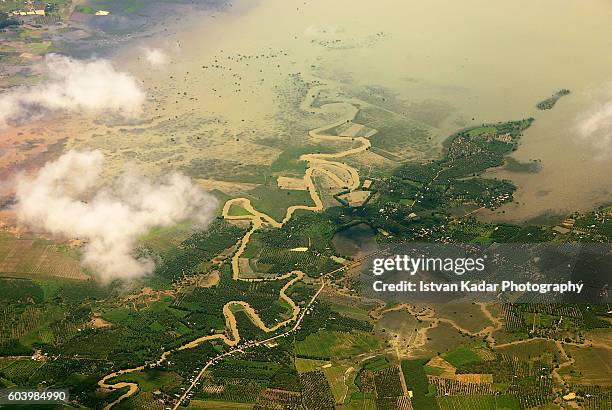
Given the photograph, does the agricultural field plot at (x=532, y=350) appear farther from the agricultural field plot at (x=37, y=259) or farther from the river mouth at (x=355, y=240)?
the agricultural field plot at (x=37, y=259)

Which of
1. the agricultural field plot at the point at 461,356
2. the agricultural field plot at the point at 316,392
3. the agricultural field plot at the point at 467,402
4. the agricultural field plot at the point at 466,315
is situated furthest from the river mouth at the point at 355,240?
the agricultural field plot at the point at 467,402

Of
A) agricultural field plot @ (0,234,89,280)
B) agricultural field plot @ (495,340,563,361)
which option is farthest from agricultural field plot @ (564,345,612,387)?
agricultural field plot @ (0,234,89,280)

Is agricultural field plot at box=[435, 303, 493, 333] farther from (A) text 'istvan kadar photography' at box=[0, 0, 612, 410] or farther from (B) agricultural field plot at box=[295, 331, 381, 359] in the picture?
(B) agricultural field plot at box=[295, 331, 381, 359]

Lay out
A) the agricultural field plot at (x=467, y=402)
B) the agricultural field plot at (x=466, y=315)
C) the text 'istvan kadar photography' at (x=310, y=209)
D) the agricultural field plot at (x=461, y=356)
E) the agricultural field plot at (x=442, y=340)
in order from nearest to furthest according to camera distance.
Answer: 1. the agricultural field plot at (x=467, y=402)
2. the text 'istvan kadar photography' at (x=310, y=209)
3. the agricultural field plot at (x=461, y=356)
4. the agricultural field plot at (x=442, y=340)
5. the agricultural field plot at (x=466, y=315)

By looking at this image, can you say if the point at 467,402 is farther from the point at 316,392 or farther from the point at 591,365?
the point at 316,392

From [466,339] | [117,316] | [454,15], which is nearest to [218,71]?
[454,15]

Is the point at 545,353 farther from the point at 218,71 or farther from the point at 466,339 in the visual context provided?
the point at 218,71
